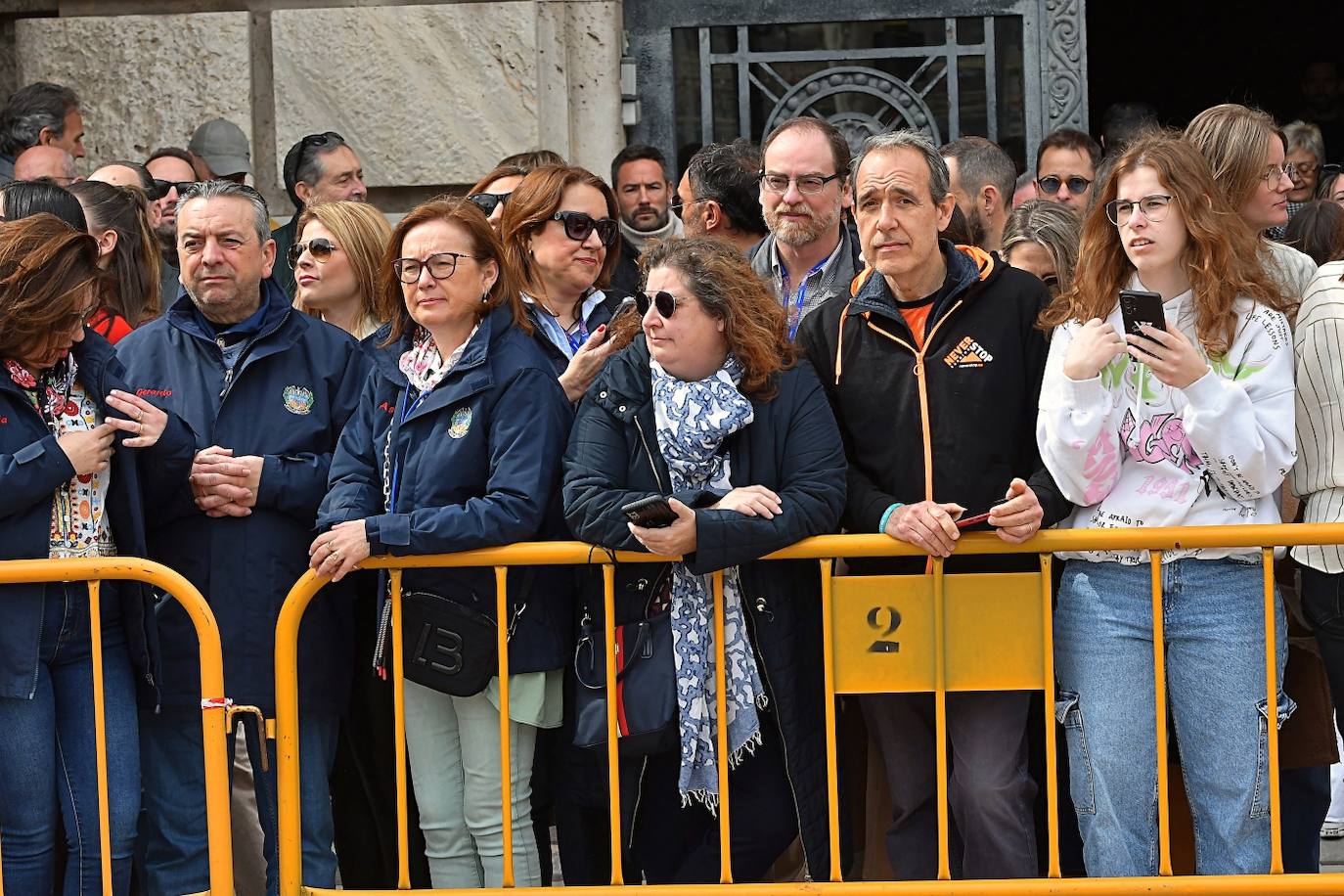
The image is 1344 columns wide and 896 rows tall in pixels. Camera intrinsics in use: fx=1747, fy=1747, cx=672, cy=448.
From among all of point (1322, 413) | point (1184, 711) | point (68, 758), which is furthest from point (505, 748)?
point (1322, 413)

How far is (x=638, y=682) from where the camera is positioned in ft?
13.1

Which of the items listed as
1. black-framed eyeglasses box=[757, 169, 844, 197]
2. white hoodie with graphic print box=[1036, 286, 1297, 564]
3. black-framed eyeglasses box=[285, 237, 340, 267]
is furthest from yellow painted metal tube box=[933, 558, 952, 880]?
black-framed eyeglasses box=[285, 237, 340, 267]

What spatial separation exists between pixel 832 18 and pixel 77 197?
3.36 metres

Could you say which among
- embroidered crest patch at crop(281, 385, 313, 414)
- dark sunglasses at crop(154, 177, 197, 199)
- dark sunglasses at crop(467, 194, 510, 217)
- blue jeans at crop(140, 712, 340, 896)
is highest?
dark sunglasses at crop(154, 177, 197, 199)

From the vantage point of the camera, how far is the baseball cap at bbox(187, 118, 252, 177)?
22.1ft

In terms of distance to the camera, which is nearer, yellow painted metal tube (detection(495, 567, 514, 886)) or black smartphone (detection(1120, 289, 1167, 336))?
black smartphone (detection(1120, 289, 1167, 336))

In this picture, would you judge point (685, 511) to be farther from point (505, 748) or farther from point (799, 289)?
point (799, 289)

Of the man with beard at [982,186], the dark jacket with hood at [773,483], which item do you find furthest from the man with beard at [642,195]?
the dark jacket with hood at [773,483]

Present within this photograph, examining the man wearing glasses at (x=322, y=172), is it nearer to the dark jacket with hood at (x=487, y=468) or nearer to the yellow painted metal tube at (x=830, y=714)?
the dark jacket with hood at (x=487, y=468)

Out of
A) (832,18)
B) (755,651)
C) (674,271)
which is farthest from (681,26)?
(755,651)

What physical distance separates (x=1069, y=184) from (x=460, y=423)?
304 cm

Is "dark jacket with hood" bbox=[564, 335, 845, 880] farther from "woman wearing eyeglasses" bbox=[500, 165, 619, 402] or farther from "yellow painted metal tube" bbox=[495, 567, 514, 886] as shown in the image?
"woman wearing eyeglasses" bbox=[500, 165, 619, 402]

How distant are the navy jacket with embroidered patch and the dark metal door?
301 cm

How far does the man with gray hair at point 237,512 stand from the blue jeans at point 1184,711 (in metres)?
1.82
